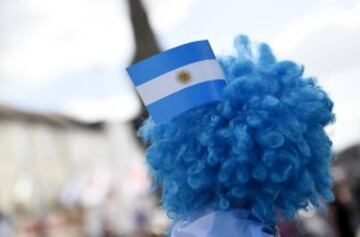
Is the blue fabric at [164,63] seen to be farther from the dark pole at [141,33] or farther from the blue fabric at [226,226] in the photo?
the dark pole at [141,33]

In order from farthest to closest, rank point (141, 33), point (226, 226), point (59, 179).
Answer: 1. point (59, 179)
2. point (141, 33)
3. point (226, 226)

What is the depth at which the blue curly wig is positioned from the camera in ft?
8.24

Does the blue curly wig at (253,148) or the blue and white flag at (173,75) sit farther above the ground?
the blue and white flag at (173,75)

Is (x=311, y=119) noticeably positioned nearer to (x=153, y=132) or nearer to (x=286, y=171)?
(x=286, y=171)

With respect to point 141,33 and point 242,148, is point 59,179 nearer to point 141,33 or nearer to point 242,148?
point 141,33

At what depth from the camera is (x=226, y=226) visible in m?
2.46

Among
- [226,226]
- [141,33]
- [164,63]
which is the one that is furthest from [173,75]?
[141,33]

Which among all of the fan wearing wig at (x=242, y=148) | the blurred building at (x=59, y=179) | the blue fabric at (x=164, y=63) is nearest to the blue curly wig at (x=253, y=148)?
the fan wearing wig at (x=242, y=148)

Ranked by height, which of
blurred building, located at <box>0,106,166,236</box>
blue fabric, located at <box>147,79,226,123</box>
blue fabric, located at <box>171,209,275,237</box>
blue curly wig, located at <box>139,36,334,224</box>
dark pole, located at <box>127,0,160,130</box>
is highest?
blue fabric, located at <box>147,79,226,123</box>

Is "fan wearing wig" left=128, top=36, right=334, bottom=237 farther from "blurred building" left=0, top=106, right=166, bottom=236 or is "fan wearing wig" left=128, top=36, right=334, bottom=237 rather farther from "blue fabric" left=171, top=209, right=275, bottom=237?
"blurred building" left=0, top=106, right=166, bottom=236

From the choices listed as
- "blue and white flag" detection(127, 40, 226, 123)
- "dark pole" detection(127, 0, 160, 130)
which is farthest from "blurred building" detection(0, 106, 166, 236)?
"blue and white flag" detection(127, 40, 226, 123)

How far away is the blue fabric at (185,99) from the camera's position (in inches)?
103

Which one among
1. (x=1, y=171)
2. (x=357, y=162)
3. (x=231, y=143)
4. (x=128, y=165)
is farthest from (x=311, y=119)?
(x=357, y=162)

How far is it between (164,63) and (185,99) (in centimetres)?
16
